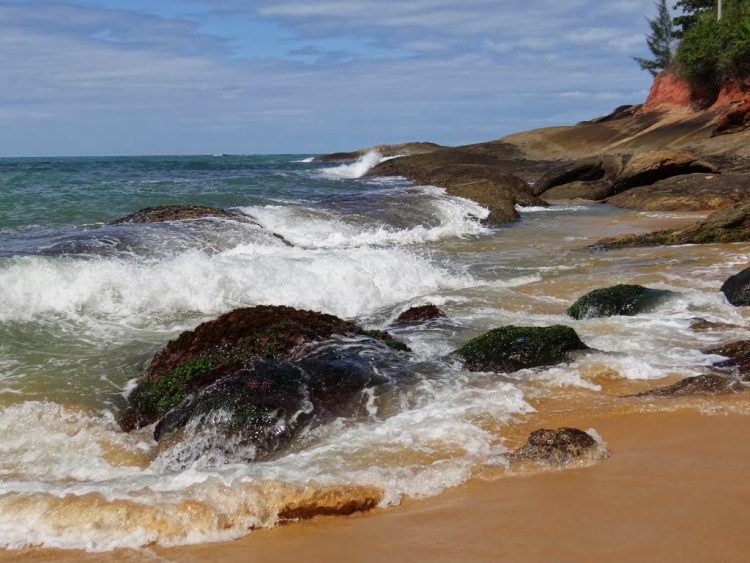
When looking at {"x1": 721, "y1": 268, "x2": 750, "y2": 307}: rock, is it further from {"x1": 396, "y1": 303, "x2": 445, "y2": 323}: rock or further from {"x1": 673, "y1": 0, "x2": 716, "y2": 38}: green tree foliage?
{"x1": 673, "y1": 0, "x2": 716, "y2": 38}: green tree foliage

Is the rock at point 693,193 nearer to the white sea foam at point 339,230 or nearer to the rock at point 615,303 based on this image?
the white sea foam at point 339,230

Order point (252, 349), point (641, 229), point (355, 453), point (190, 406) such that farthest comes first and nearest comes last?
point (641, 229) < point (252, 349) < point (190, 406) < point (355, 453)

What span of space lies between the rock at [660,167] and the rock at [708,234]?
9.55 metres

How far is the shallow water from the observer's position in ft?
13.3

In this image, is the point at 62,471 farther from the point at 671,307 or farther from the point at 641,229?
the point at 641,229

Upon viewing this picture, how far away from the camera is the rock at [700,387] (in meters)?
5.56

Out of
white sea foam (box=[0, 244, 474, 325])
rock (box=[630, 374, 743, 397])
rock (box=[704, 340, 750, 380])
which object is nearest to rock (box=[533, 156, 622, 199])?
white sea foam (box=[0, 244, 474, 325])

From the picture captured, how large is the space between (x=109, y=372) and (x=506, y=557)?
4721 mm

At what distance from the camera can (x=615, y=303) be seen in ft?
28.3

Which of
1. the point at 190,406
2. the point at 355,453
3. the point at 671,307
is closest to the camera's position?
the point at 355,453

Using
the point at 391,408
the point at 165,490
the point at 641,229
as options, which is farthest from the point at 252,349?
the point at 641,229

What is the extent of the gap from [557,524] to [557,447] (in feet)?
2.98

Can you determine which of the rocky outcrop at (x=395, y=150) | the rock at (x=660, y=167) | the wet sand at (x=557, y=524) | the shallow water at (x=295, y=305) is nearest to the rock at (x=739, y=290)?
the shallow water at (x=295, y=305)

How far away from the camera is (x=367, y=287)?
10883 mm
